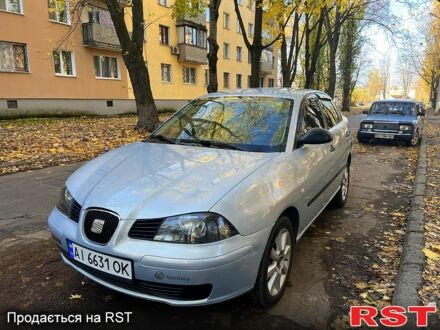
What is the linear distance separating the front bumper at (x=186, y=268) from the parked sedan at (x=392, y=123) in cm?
1104

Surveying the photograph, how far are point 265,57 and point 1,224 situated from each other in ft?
140

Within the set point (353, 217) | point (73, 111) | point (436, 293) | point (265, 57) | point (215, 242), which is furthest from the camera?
point (265, 57)

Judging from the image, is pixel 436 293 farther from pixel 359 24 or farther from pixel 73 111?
pixel 359 24

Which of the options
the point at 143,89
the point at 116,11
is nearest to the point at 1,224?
the point at 143,89

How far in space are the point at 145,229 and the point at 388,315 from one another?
6.41ft

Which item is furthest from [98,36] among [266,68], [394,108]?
[266,68]

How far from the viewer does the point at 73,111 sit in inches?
838

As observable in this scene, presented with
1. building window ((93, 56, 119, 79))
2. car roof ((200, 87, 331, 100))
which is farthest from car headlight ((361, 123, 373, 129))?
building window ((93, 56, 119, 79))

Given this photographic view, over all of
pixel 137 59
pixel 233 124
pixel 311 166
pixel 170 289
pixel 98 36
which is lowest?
pixel 170 289

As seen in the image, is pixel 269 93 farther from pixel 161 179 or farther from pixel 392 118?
pixel 392 118

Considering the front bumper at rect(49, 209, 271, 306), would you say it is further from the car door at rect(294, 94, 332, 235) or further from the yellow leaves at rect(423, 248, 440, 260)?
the yellow leaves at rect(423, 248, 440, 260)

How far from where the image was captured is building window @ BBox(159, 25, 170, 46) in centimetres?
2805

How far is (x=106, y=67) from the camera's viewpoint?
2420 cm

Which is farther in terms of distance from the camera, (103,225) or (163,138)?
(163,138)
